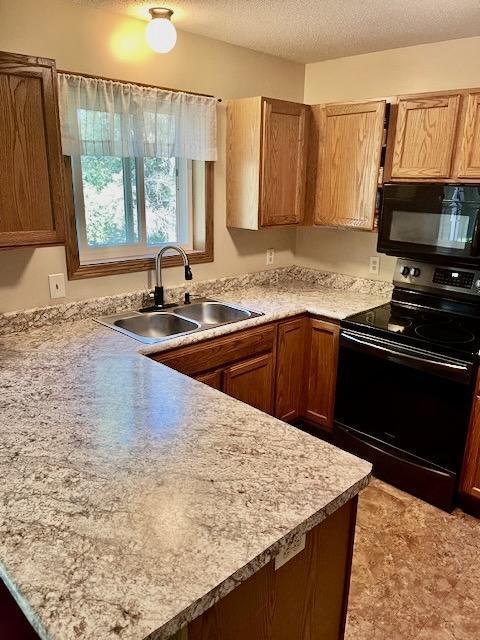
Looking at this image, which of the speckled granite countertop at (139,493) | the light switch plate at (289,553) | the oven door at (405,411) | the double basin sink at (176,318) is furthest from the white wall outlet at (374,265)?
the light switch plate at (289,553)

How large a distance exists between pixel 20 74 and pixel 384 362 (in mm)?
2002

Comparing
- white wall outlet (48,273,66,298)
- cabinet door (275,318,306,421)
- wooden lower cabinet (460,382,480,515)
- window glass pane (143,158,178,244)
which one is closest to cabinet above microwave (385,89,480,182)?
cabinet door (275,318,306,421)

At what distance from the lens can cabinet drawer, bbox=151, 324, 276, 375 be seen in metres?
2.21

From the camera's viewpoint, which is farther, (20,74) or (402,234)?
(402,234)

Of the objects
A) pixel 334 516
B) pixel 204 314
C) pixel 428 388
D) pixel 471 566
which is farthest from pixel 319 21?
pixel 471 566

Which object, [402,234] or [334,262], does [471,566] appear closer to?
[402,234]

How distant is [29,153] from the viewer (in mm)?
1758

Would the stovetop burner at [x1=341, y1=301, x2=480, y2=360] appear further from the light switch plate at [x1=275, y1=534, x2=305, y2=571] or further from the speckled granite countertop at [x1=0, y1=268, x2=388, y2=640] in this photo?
the light switch plate at [x1=275, y1=534, x2=305, y2=571]

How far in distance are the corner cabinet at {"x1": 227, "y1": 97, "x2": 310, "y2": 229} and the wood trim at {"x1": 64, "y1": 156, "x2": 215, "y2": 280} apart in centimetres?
14

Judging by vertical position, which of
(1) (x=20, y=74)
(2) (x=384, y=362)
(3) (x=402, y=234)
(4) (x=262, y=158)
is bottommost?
(2) (x=384, y=362)

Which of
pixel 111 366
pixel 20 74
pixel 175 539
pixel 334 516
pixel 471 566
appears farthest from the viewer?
pixel 471 566

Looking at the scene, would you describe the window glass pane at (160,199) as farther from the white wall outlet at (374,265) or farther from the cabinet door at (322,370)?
the white wall outlet at (374,265)

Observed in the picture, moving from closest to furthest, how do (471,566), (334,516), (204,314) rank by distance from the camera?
(334,516) → (471,566) → (204,314)

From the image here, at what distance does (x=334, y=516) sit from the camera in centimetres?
122
